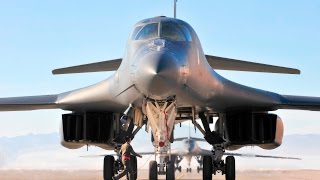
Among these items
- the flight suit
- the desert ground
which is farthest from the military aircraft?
the desert ground

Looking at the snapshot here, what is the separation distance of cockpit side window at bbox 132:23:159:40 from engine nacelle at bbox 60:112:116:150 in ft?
10.9

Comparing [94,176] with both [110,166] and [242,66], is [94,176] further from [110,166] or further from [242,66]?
[110,166]

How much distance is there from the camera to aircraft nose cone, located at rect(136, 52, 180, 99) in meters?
8.69

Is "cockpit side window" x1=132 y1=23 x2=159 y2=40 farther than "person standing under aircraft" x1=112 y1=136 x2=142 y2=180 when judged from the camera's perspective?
No

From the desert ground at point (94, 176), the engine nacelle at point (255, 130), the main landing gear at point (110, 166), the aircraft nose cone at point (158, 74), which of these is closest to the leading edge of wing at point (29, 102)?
the main landing gear at point (110, 166)

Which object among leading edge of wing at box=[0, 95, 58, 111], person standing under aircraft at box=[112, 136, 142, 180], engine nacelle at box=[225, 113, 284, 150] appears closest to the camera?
person standing under aircraft at box=[112, 136, 142, 180]

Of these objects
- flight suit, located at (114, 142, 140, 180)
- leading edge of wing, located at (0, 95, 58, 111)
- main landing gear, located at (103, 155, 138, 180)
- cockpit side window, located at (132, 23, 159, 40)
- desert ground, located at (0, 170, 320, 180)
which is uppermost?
cockpit side window, located at (132, 23, 159, 40)

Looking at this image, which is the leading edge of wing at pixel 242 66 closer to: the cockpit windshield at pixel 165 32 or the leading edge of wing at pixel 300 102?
the leading edge of wing at pixel 300 102

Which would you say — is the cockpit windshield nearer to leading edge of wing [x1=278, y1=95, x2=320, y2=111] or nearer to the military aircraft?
the military aircraft

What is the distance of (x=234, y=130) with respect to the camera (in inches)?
523

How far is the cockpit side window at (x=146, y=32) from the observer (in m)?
10.3

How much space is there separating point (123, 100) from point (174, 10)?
4553 mm

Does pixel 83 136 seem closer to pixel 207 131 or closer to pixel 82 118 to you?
pixel 82 118

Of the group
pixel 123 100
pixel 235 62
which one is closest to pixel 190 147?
pixel 235 62
